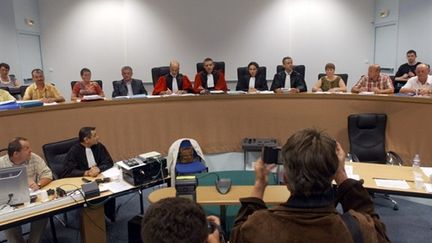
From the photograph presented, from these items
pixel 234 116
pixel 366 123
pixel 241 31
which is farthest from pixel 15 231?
pixel 241 31

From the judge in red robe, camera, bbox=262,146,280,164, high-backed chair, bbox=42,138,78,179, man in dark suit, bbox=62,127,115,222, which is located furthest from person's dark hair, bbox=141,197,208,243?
the judge in red robe

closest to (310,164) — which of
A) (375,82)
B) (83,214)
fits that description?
(83,214)

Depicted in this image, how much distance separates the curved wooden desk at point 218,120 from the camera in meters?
4.22

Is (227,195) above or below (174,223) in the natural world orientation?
below

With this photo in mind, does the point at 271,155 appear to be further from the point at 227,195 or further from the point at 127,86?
the point at 127,86

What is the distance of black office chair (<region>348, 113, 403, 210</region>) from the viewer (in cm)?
430

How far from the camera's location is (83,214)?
2.82m

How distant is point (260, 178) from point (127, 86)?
499 centimetres

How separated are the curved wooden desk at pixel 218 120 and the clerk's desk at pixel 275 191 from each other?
1.32 m

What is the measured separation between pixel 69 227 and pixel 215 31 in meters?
5.24

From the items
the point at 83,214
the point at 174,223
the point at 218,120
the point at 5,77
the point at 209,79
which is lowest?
the point at 83,214

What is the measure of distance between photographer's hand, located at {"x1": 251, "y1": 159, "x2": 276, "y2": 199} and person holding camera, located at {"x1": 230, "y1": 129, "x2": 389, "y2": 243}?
0.19 metres

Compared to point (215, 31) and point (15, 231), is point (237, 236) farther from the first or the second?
point (215, 31)

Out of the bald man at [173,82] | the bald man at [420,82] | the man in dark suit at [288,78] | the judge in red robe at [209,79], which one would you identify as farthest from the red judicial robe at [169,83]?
the bald man at [420,82]
